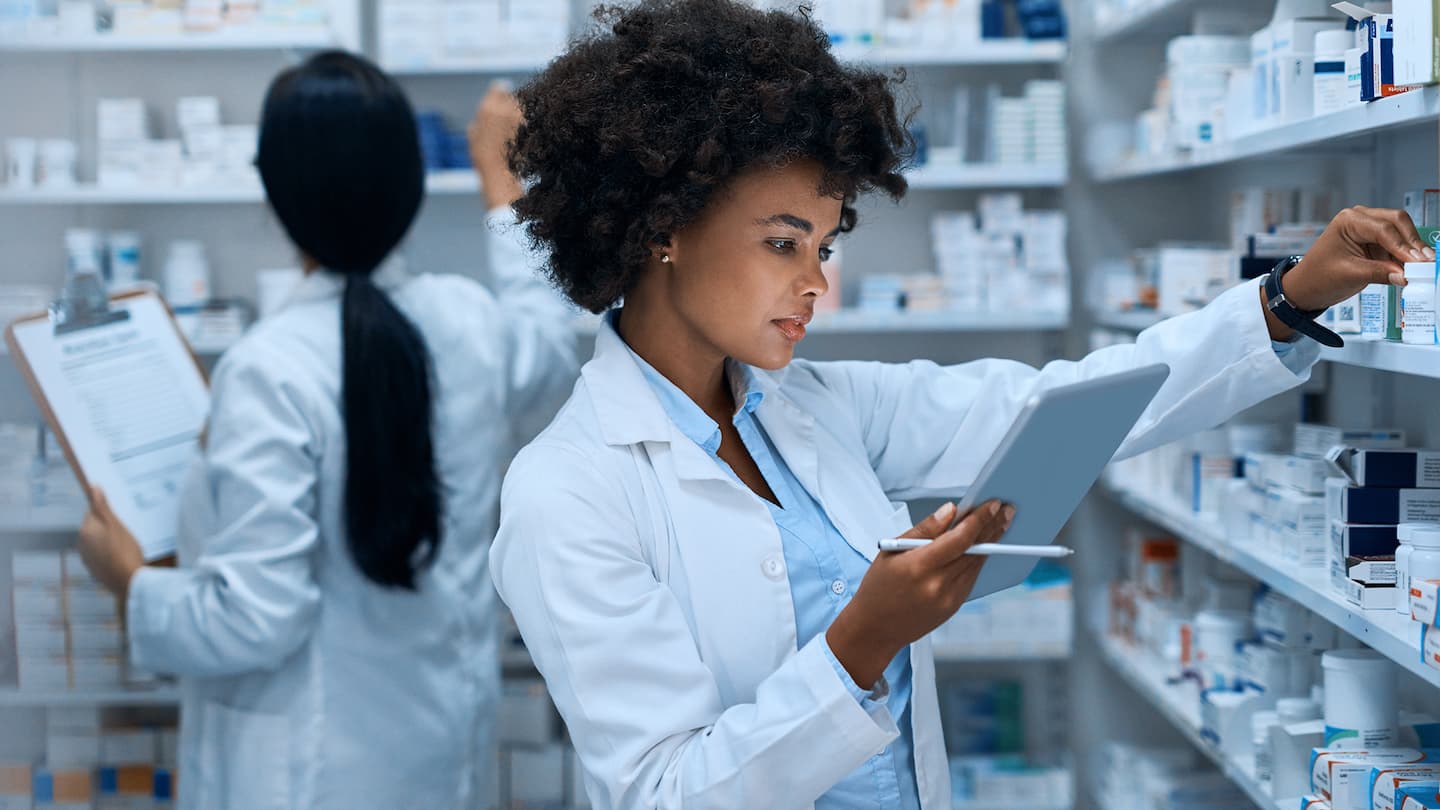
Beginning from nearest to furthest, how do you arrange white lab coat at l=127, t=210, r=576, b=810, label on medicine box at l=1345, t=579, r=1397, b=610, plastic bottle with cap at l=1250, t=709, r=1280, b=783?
label on medicine box at l=1345, t=579, r=1397, b=610 < plastic bottle with cap at l=1250, t=709, r=1280, b=783 < white lab coat at l=127, t=210, r=576, b=810

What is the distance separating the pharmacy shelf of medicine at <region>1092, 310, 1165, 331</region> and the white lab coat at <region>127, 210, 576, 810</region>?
4.47 ft

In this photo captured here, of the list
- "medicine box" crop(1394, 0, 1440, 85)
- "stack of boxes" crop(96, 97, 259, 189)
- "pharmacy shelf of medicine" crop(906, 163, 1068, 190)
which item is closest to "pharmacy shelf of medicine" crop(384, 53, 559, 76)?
"stack of boxes" crop(96, 97, 259, 189)

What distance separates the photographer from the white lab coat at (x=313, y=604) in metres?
2.03

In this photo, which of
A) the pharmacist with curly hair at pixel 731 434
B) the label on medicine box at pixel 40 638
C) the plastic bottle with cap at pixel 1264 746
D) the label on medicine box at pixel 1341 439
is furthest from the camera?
the label on medicine box at pixel 40 638

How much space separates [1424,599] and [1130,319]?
57.1 inches

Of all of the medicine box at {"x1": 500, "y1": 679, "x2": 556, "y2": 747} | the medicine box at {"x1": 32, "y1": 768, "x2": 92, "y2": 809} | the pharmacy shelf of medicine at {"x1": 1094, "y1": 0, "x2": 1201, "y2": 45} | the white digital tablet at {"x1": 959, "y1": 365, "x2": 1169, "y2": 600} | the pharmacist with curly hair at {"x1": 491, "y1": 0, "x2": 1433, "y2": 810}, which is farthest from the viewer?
the medicine box at {"x1": 500, "y1": 679, "x2": 556, "y2": 747}

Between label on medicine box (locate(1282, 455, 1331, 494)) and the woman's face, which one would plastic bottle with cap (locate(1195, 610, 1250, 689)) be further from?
the woman's face

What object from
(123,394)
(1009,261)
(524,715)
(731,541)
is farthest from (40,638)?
(1009,261)

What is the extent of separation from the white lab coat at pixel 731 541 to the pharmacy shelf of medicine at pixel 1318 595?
1.03 ft

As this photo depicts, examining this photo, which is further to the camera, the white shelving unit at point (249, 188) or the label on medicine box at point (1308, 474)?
the white shelving unit at point (249, 188)

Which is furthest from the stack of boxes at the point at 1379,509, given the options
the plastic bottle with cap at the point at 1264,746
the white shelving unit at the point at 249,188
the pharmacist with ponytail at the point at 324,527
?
the white shelving unit at the point at 249,188

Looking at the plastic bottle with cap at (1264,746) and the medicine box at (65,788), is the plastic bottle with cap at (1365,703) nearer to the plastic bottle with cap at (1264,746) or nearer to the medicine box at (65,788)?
the plastic bottle with cap at (1264,746)

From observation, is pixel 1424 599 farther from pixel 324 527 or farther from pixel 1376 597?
pixel 324 527

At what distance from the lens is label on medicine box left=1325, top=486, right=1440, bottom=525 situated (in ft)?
5.38
